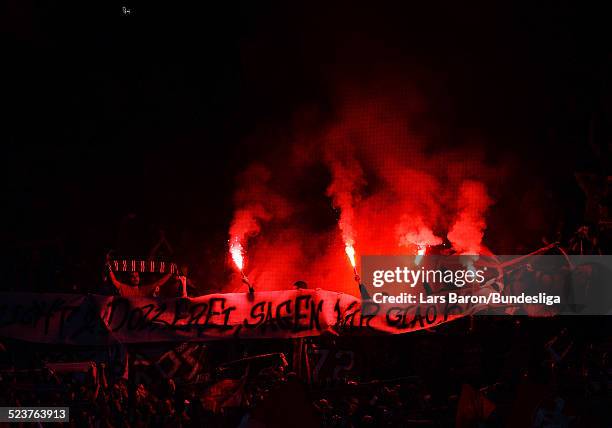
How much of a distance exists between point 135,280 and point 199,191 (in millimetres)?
2326

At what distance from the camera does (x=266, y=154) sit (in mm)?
10867

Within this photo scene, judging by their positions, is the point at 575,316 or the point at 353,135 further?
the point at 353,135

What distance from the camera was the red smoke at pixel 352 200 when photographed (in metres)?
10.1

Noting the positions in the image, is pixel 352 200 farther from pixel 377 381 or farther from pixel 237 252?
pixel 377 381

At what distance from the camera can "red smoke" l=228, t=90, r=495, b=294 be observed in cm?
1007

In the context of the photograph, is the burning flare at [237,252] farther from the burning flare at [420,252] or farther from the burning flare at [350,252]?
the burning flare at [420,252]

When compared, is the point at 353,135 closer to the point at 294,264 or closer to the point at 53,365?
the point at 294,264

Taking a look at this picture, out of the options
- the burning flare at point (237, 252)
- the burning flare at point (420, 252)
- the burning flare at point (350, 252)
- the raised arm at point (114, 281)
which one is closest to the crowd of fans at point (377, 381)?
the raised arm at point (114, 281)

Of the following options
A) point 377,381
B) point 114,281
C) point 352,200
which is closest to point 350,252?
point 352,200

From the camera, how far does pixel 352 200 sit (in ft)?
34.9

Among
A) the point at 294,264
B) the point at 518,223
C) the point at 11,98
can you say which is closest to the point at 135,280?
the point at 294,264

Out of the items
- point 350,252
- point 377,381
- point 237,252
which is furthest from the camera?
point 237,252

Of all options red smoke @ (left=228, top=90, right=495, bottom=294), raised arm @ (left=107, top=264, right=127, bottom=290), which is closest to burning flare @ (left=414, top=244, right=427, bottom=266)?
red smoke @ (left=228, top=90, right=495, bottom=294)

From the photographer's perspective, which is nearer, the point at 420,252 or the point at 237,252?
the point at 420,252
